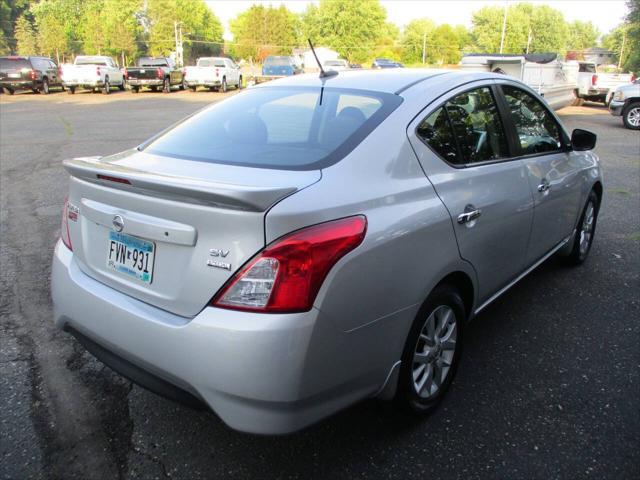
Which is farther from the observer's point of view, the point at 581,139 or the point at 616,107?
the point at 616,107

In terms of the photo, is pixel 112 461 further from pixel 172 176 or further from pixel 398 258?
pixel 398 258

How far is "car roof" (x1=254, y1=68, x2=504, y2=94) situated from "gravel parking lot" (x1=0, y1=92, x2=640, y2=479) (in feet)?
5.37

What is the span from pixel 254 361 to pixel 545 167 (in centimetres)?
262

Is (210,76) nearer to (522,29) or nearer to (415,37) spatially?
(415,37)

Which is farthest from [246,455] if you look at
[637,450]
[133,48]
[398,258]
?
[133,48]

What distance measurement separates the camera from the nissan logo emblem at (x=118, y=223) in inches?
91.9

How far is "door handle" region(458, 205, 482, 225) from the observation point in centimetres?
272

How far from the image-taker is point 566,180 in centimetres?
403

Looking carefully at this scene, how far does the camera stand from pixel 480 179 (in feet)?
9.73

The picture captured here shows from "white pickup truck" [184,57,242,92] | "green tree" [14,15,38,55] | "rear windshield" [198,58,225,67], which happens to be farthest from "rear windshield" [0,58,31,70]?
"green tree" [14,15,38,55]

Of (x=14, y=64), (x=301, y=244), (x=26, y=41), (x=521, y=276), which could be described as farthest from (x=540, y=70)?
(x=26, y=41)

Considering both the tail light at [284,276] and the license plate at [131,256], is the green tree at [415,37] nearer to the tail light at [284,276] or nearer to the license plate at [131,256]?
the license plate at [131,256]

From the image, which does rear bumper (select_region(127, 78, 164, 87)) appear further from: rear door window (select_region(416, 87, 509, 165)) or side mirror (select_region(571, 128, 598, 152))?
rear door window (select_region(416, 87, 509, 165))

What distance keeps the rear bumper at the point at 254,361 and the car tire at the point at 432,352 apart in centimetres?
27
